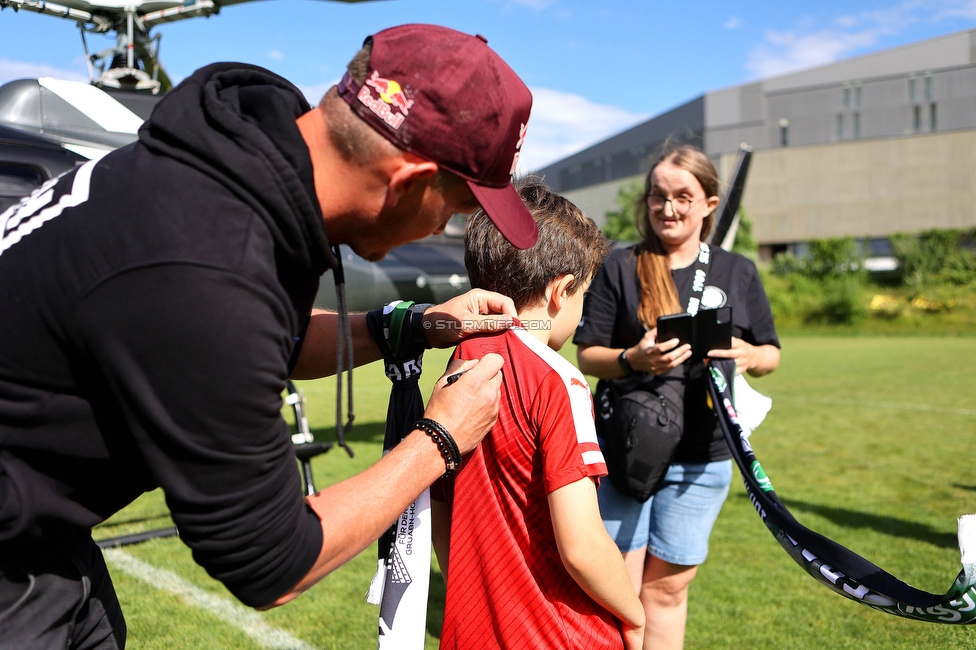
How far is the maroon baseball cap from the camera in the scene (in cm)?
148

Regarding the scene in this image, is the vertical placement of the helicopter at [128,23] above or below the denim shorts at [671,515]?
above

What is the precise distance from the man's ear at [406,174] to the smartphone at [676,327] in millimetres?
1815

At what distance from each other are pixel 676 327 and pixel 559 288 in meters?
1.05

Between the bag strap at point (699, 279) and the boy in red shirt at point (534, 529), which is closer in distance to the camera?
the boy in red shirt at point (534, 529)

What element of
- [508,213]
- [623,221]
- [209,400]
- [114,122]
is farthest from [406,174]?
[623,221]

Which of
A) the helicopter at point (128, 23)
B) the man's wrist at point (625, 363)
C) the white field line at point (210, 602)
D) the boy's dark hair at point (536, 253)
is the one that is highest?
the helicopter at point (128, 23)

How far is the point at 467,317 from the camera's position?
2.04 metres

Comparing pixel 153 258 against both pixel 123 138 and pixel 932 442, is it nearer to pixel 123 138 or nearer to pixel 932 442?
pixel 123 138

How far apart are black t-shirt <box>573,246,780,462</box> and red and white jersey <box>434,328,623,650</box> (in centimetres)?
144

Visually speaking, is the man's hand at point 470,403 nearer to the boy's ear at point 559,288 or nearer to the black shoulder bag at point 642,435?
the boy's ear at point 559,288

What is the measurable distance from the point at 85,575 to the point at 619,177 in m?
65.1

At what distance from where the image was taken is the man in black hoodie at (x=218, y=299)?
1.26 m

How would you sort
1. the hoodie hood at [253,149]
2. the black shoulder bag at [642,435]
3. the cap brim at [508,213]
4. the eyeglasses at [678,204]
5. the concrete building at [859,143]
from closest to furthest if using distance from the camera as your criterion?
1. the hoodie hood at [253,149]
2. the cap brim at [508,213]
3. the black shoulder bag at [642,435]
4. the eyeglasses at [678,204]
5. the concrete building at [859,143]

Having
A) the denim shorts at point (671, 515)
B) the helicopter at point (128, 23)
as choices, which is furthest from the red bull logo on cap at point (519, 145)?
the helicopter at point (128, 23)
